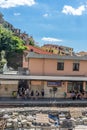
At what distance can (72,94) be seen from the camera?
44125 millimetres

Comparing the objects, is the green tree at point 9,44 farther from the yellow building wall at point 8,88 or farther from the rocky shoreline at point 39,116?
the rocky shoreline at point 39,116

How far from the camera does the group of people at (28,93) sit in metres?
42.4

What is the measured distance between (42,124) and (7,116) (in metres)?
4.05

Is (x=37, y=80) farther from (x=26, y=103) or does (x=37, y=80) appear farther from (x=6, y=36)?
(x=6, y=36)

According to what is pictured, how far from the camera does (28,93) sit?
42688 mm

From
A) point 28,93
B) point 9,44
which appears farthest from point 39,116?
point 9,44

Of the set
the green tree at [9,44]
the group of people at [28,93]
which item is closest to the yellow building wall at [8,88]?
the group of people at [28,93]

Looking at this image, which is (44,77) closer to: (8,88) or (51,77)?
(51,77)

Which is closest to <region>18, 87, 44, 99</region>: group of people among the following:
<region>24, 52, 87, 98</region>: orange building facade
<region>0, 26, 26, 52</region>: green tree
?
<region>24, 52, 87, 98</region>: orange building facade

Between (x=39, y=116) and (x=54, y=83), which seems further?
(x=54, y=83)

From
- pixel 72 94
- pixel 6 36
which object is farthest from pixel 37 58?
pixel 6 36

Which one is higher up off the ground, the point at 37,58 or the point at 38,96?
the point at 37,58

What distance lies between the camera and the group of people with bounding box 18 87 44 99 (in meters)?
42.4

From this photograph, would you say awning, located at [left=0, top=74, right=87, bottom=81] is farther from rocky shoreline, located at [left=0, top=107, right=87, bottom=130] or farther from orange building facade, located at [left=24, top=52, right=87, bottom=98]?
rocky shoreline, located at [left=0, top=107, right=87, bottom=130]
